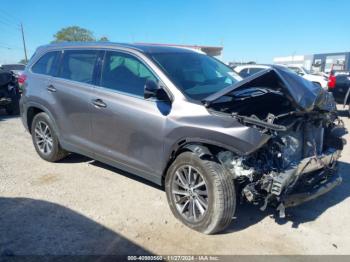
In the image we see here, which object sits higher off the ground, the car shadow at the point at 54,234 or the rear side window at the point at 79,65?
the rear side window at the point at 79,65

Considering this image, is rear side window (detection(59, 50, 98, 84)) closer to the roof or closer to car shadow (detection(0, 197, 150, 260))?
the roof

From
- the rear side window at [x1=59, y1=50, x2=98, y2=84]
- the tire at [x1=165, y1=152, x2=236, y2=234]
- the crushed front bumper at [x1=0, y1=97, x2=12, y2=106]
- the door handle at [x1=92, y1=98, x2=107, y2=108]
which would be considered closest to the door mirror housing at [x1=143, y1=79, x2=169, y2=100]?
the tire at [x1=165, y1=152, x2=236, y2=234]

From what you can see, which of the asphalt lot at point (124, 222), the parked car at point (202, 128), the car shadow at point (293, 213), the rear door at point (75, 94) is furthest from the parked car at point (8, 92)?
the car shadow at point (293, 213)

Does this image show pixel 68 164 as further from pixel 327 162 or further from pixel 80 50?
pixel 327 162

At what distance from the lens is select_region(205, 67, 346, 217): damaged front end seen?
3.36 metres

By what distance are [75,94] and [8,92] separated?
268 inches

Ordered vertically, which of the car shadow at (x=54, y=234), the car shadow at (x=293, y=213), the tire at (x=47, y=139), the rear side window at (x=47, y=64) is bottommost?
the car shadow at (x=293, y=213)

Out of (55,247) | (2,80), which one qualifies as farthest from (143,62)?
(2,80)

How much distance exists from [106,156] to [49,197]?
882mm

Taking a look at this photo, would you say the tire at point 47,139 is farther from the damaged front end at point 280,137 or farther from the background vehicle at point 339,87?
the background vehicle at point 339,87

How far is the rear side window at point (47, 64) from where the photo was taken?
5.46 metres

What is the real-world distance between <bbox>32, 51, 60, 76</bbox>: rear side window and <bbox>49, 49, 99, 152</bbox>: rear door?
0.17 meters

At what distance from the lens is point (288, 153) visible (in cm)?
358

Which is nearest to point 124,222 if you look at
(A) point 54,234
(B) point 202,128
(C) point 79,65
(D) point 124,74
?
(A) point 54,234
